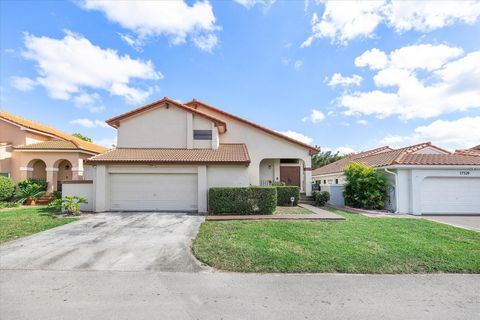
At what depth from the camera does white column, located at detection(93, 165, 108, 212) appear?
12398mm

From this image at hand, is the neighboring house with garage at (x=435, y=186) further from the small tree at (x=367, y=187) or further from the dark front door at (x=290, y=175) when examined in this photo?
the dark front door at (x=290, y=175)

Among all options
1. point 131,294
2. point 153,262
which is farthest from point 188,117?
point 131,294

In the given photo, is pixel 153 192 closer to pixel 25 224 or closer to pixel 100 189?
pixel 100 189

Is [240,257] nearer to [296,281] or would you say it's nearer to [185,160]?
[296,281]

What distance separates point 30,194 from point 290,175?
760 inches

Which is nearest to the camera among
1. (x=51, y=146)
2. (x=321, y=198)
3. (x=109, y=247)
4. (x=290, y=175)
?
(x=109, y=247)

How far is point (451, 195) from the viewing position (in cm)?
1319

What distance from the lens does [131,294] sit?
406cm

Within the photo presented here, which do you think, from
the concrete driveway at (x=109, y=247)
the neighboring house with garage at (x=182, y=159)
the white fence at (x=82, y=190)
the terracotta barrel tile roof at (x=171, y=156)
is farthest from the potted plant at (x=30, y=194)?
the concrete driveway at (x=109, y=247)

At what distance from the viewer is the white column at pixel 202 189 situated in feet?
41.4

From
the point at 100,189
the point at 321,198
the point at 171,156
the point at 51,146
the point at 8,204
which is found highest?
the point at 51,146

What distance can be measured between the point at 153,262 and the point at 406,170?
14.3m

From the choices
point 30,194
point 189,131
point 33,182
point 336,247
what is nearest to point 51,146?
point 33,182

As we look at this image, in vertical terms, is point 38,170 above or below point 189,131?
below
